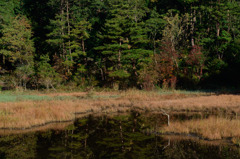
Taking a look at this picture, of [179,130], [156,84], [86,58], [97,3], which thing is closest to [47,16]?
[97,3]

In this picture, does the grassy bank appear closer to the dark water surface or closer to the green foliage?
the dark water surface

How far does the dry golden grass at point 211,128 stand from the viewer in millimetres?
10336

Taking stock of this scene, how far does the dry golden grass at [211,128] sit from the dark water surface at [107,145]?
86 cm

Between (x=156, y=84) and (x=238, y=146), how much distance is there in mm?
23603

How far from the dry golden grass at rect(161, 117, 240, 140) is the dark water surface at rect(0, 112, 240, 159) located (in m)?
0.86

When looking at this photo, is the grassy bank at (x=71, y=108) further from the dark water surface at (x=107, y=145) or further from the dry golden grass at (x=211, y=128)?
the dry golden grass at (x=211, y=128)

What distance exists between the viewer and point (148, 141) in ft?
34.0

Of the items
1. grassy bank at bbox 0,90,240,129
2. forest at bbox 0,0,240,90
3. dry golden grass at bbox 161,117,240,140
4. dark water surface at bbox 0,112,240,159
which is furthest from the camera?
forest at bbox 0,0,240,90

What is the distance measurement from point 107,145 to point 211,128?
16.6 ft

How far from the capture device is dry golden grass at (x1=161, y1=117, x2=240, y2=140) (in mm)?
10336

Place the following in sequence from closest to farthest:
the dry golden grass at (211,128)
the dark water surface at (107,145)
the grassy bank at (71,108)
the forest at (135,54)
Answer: the dark water surface at (107,145)
the dry golden grass at (211,128)
the grassy bank at (71,108)
the forest at (135,54)

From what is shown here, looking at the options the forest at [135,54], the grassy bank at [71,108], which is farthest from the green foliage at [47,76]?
the grassy bank at [71,108]

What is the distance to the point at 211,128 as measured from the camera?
11.1 m

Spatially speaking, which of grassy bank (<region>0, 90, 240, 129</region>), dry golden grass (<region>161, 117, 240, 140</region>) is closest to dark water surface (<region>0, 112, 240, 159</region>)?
dry golden grass (<region>161, 117, 240, 140</region>)
